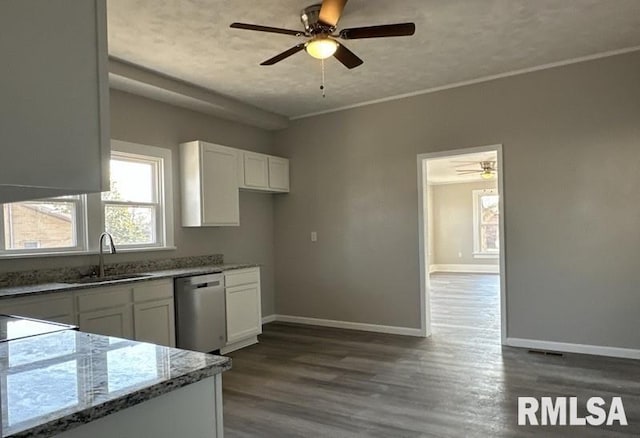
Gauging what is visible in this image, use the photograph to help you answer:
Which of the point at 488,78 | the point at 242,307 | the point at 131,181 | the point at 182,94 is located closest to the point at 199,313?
the point at 242,307

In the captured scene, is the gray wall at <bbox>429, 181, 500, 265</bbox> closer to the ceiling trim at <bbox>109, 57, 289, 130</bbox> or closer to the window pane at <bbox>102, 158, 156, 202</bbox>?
the ceiling trim at <bbox>109, 57, 289, 130</bbox>

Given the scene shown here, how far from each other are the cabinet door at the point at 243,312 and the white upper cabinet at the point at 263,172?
1.27 meters

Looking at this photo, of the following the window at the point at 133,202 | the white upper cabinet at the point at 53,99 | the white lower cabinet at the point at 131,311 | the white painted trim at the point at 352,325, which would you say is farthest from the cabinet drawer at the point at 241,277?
the white upper cabinet at the point at 53,99

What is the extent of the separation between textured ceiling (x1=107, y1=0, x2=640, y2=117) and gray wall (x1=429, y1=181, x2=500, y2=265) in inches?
297

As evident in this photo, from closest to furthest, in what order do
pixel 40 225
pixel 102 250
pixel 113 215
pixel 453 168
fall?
pixel 40 225 < pixel 102 250 < pixel 113 215 < pixel 453 168

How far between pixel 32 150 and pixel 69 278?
346cm

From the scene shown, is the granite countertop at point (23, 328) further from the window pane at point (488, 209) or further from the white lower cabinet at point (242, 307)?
the window pane at point (488, 209)

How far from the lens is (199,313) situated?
421 cm

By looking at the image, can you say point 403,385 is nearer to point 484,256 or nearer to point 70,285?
point 70,285

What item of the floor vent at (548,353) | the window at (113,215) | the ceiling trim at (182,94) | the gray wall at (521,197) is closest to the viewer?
the window at (113,215)

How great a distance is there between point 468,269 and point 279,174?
7.56 metres

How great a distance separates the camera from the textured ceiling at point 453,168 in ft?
26.7

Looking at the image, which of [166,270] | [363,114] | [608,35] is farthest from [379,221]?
[608,35]

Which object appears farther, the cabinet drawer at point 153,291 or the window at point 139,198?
the window at point 139,198
